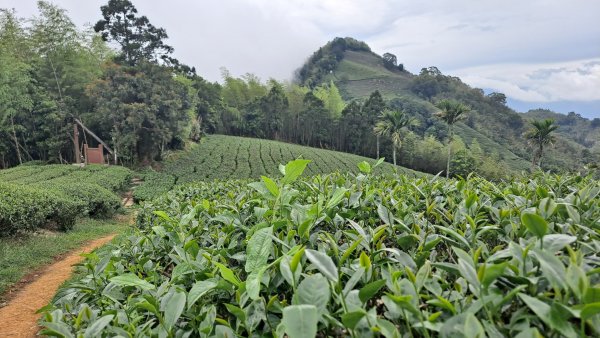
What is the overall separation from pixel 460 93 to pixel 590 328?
7970 cm

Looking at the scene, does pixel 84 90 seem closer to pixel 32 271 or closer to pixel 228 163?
pixel 228 163

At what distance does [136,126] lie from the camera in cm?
2127

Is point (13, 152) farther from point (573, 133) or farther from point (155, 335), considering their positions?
point (573, 133)

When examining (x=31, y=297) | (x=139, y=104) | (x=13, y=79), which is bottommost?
(x=31, y=297)

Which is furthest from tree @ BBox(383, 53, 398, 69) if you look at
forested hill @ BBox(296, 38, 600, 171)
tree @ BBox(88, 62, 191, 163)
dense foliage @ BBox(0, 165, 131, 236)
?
dense foliage @ BBox(0, 165, 131, 236)

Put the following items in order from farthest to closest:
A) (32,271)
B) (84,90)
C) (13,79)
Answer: (84,90), (13,79), (32,271)

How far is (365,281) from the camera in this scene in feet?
2.89

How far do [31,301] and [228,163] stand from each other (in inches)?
854

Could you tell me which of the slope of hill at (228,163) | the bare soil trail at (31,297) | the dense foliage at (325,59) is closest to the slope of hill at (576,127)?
the dense foliage at (325,59)

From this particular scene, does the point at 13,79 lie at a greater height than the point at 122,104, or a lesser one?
greater

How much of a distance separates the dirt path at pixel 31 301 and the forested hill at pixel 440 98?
36.1 metres

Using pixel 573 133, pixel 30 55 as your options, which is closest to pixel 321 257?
pixel 30 55

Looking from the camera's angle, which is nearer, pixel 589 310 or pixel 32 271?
pixel 589 310

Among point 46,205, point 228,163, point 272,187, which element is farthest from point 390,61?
point 272,187
